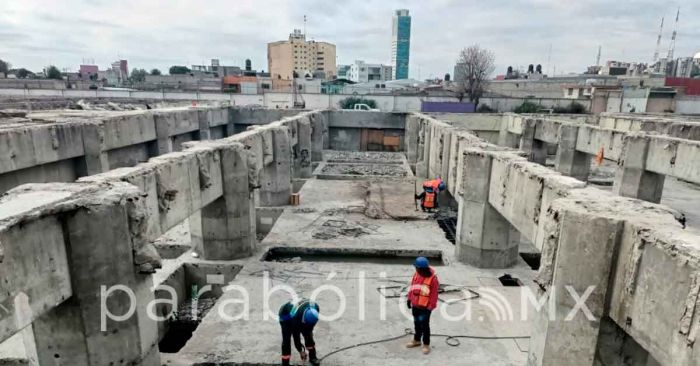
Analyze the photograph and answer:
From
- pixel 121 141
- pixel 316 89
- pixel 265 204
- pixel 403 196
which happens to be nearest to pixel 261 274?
pixel 265 204

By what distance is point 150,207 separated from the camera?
7727mm

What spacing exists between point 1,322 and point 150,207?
346 cm

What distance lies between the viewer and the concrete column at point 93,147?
15984 millimetres

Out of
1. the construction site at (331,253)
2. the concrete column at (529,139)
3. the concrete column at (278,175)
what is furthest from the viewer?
the concrete column at (529,139)

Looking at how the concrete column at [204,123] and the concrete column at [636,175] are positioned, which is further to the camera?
the concrete column at [204,123]

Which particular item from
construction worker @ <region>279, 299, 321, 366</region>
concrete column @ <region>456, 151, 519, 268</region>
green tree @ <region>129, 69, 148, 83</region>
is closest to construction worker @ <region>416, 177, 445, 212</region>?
concrete column @ <region>456, 151, 519, 268</region>

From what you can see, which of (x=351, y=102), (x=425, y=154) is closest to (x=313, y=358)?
(x=425, y=154)

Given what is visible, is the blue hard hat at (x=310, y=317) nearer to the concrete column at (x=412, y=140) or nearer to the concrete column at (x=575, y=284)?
the concrete column at (x=575, y=284)

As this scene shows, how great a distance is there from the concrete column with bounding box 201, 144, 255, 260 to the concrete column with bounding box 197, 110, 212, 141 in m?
17.3

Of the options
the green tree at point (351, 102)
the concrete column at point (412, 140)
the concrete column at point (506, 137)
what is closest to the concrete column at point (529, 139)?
the concrete column at point (506, 137)

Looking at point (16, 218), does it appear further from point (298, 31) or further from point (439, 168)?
point (298, 31)

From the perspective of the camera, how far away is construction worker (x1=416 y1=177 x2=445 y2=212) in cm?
1545

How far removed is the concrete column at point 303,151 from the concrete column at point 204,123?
9.04 metres

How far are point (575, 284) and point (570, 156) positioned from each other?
18596 millimetres
